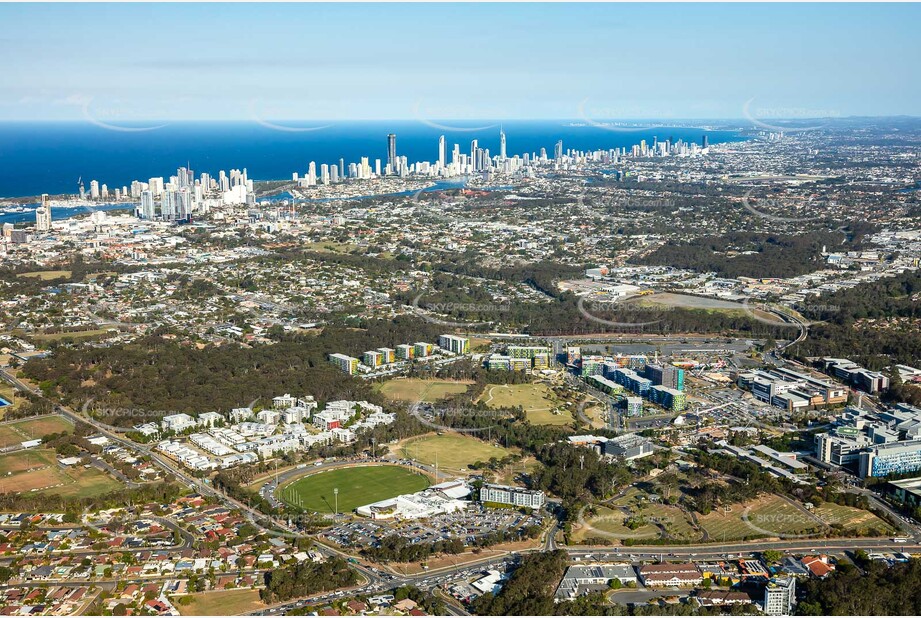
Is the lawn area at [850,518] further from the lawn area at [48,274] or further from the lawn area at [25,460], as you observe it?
the lawn area at [48,274]

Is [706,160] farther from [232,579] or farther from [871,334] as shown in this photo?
[232,579]

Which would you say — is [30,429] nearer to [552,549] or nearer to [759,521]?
[552,549]

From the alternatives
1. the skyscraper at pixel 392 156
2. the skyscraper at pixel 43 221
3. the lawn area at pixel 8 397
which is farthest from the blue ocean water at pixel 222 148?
the lawn area at pixel 8 397
